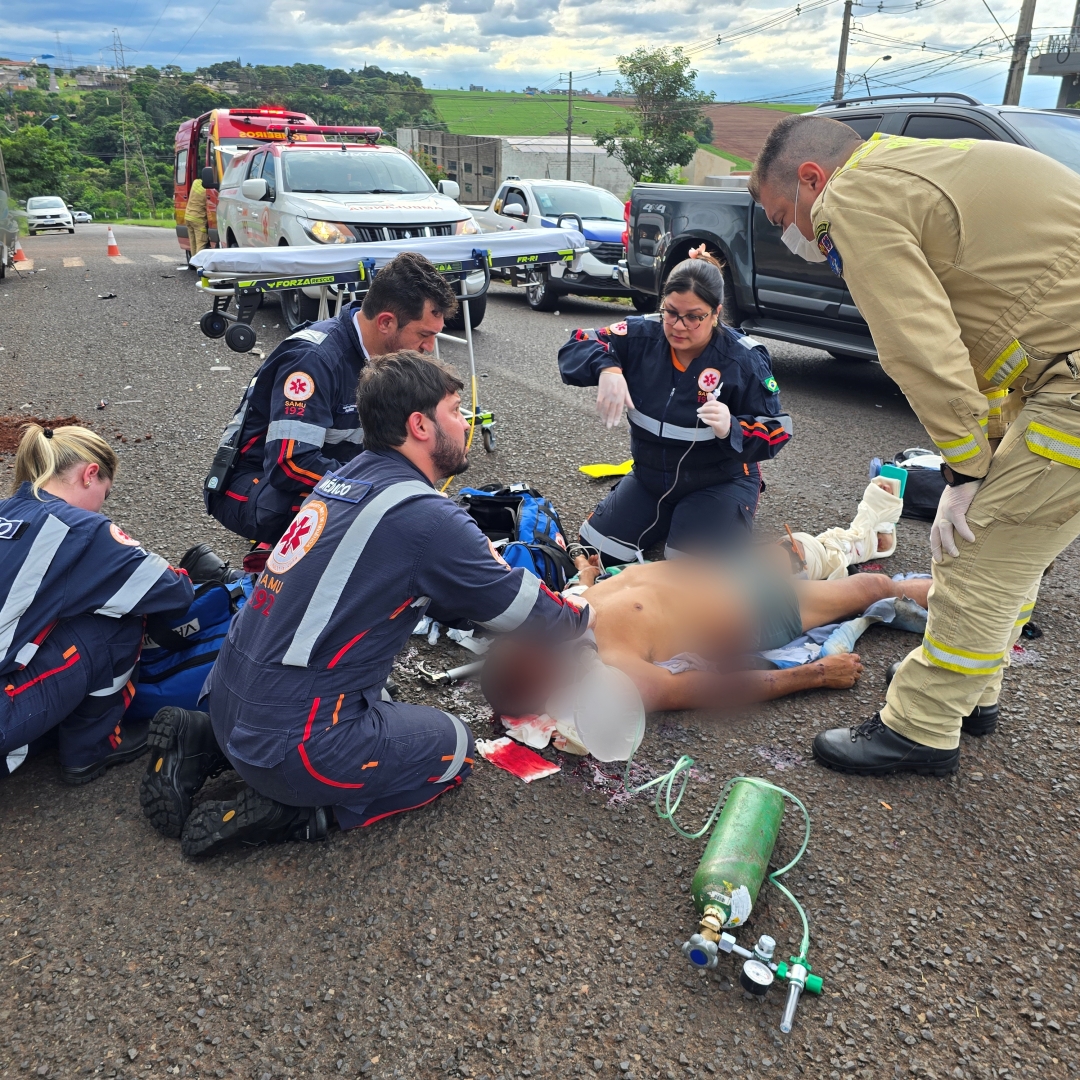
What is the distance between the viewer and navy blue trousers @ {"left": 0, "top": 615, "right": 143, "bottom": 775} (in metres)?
2.48

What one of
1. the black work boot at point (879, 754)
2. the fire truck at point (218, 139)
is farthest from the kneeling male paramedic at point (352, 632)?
the fire truck at point (218, 139)

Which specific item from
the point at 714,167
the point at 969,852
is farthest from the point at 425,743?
the point at 714,167

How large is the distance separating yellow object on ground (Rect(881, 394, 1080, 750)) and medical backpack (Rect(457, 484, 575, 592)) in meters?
1.46

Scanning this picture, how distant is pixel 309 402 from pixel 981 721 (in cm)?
280

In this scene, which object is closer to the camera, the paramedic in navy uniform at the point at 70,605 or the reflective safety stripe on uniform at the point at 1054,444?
the reflective safety stripe on uniform at the point at 1054,444

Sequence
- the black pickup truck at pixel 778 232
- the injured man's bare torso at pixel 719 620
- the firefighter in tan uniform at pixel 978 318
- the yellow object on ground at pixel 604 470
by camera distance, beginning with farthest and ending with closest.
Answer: the black pickup truck at pixel 778 232 < the yellow object on ground at pixel 604 470 < the injured man's bare torso at pixel 719 620 < the firefighter in tan uniform at pixel 978 318

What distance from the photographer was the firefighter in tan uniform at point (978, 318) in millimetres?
2219

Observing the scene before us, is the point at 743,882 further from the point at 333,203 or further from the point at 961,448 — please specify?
the point at 333,203

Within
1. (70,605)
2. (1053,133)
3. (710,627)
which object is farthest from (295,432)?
(1053,133)

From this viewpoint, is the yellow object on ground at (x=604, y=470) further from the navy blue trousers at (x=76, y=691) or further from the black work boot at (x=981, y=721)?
the navy blue trousers at (x=76, y=691)

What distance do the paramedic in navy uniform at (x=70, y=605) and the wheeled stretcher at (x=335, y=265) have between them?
79.9 inches

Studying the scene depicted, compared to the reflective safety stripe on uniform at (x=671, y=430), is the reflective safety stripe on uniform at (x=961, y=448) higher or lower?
higher

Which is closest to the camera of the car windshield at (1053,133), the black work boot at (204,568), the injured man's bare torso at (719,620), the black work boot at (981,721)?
the black work boot at (981,721)

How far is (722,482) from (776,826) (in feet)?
6.78
